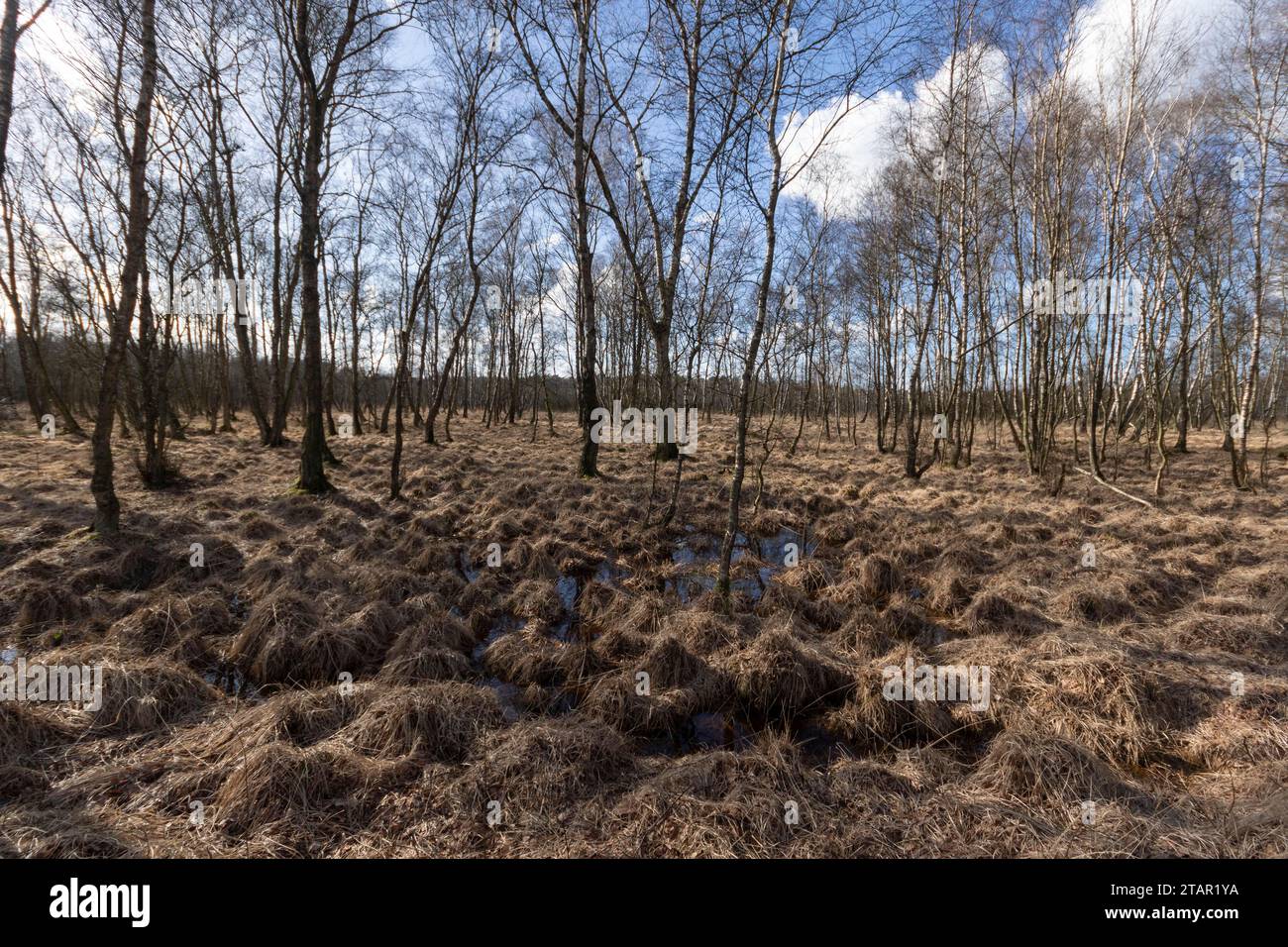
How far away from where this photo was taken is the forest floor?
8.09 feet

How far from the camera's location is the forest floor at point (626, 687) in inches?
97.1

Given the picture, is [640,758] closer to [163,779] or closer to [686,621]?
[686,621]

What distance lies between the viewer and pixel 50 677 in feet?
11.1

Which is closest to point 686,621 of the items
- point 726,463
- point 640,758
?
point 640,758
